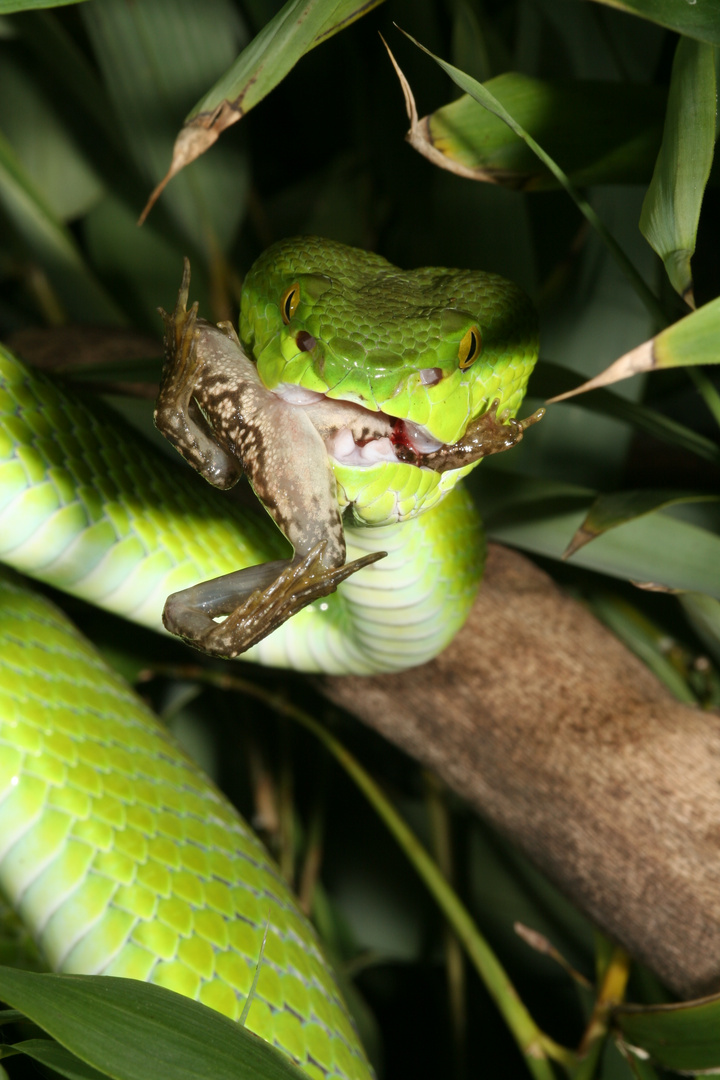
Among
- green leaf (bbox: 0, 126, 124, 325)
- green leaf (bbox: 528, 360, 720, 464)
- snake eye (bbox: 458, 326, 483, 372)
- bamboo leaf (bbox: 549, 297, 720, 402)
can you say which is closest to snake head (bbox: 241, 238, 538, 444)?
snake eye (bbox: 458, 326, 483, 372)

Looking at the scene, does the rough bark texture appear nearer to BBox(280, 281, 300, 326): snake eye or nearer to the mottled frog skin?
the mottled frog skin

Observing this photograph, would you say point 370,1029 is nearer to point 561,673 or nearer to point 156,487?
point 561,673

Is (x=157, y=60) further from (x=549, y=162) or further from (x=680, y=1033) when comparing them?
(x=680, y=1033)

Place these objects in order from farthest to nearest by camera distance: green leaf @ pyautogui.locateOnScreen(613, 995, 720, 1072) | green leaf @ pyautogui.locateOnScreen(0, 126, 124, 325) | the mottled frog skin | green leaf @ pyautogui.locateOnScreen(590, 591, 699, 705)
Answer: green leaf @ pyautogui.locateOnScreen(0, 126, 124, 325), green leaf @ pyautogui.locateOnScreen(590, 591, 699, 705), green leaf @ pyautogui.locateOnScreen(613, 995, 720, 1072), the mottled frog skin

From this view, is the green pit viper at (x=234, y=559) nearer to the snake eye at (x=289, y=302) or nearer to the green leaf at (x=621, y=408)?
the snake eye at (x=289, y=302)

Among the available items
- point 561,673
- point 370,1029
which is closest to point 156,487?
point 561,673
